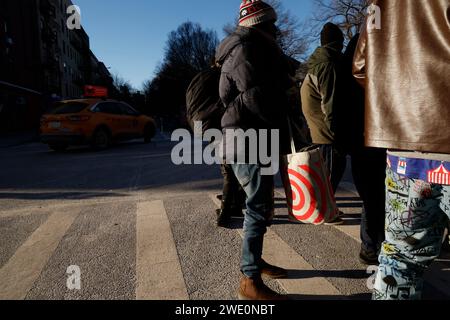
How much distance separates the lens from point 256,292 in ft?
7.51

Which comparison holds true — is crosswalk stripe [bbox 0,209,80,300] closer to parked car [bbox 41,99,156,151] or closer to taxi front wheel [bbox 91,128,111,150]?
parked car [bbox 41,99,156,151]

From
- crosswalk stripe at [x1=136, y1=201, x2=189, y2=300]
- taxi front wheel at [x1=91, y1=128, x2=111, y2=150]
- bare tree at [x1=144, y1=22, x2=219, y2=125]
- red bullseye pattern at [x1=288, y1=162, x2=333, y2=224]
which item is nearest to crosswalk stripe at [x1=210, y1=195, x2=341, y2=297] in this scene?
red bullseye pattern at [x1=288, y1=162, x2=333, y2=224]

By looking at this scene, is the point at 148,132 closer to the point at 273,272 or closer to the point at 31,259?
the point at 31,259

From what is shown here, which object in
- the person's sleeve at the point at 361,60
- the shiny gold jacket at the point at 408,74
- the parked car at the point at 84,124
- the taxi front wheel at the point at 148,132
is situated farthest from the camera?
the taxi front wheel at the point at 148,132

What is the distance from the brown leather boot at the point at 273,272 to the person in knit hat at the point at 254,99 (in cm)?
34

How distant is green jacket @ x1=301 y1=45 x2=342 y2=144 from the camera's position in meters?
3.12

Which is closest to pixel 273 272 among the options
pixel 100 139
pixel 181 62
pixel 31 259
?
pixel 31 259

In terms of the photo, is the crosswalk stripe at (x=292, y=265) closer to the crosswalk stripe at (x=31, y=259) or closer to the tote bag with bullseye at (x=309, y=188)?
the tote bag with bullseye at (x=309, y=188)

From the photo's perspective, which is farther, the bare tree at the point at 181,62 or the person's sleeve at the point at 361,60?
the bare tree at the point at 181,62

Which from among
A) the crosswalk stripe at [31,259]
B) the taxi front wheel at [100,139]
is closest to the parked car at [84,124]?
the taxi front wheel at [100,139]

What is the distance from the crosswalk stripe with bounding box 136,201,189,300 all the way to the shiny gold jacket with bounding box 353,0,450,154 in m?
1.72

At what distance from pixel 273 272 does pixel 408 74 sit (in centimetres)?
176

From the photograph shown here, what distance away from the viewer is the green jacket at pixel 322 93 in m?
3.12
